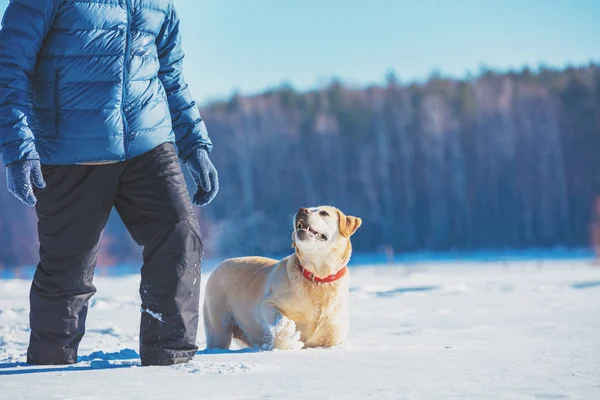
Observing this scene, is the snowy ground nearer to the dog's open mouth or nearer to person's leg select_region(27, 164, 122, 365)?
person's leg select_region(27, 164, 122, 365)

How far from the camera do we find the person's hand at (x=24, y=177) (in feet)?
9.60

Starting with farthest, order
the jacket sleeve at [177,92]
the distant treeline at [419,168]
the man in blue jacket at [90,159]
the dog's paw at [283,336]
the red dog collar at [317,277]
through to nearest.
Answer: the distant treeline at [419,168], the red dog collar at [317,277], the dog's paw at [283,336], the jacket sleeve at [177,92], the man in blue jacket at [90,159]

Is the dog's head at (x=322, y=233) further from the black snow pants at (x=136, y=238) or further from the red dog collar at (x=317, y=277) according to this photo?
the black snow pants at (x=136, y=238)

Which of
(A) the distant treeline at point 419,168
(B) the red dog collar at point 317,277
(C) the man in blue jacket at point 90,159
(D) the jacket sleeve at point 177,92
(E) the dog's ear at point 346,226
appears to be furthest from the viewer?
(A) the distant treeline at point 419,168

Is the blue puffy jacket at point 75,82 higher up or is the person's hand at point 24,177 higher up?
the blue puffy jacket at point 75,82

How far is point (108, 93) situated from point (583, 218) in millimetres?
37209

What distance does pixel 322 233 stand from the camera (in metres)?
4.09

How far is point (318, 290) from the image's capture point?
397 centimetres

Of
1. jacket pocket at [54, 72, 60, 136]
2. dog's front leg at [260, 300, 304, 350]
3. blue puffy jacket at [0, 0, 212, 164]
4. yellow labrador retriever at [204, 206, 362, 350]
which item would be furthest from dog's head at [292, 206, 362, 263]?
jacket pocket at [54, 72, 60, 136]

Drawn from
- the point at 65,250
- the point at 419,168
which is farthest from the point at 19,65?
the point at 419,168

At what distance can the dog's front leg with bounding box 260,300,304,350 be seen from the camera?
12.6 feet

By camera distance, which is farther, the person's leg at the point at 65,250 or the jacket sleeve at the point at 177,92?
the jacket sleeve at the point at 177,92

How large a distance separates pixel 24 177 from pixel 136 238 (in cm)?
55

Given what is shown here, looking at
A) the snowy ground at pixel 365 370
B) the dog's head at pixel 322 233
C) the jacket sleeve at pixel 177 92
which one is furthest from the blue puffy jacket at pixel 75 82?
the dog's head at pixel 322 233
